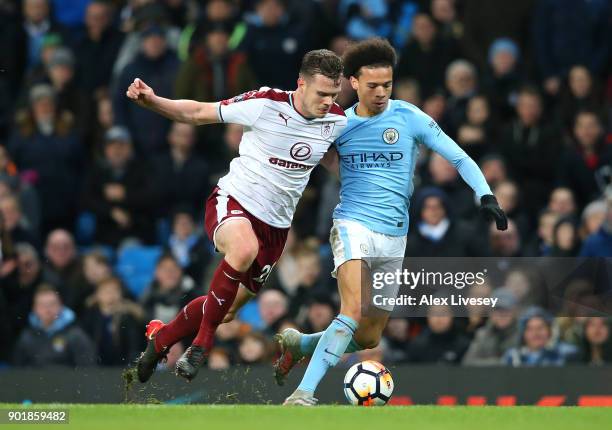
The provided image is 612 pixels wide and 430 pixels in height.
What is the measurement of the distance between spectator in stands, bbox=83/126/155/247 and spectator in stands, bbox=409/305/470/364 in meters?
3.92

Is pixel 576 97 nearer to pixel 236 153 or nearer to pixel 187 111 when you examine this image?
pixel 236 153

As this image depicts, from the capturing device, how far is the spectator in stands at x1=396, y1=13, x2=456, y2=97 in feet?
56.2

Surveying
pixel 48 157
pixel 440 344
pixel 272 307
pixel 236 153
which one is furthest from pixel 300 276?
pixel 48 157

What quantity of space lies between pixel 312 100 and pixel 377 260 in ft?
4.30

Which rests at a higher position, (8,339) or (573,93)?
(573,93)

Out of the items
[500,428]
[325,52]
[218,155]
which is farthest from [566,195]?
[500,428]

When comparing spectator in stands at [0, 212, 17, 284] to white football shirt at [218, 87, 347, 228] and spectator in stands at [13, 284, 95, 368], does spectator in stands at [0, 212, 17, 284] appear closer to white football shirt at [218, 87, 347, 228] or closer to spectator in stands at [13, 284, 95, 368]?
spectator in stands at [13, 284, 95, 368]

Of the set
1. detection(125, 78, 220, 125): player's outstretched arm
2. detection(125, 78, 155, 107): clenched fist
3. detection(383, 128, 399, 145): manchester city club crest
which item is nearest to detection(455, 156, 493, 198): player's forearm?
detection(383, 128, 399, 145): manchester city club crest

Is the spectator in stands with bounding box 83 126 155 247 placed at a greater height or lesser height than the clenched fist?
lesser

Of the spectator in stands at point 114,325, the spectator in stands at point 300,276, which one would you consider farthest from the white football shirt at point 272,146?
the spectator in stands at point 114,325

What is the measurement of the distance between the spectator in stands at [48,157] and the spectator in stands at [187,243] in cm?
141

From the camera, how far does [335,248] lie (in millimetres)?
11367

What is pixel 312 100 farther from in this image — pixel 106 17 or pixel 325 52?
pixel 106 17

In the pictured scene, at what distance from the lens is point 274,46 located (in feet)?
56.8
